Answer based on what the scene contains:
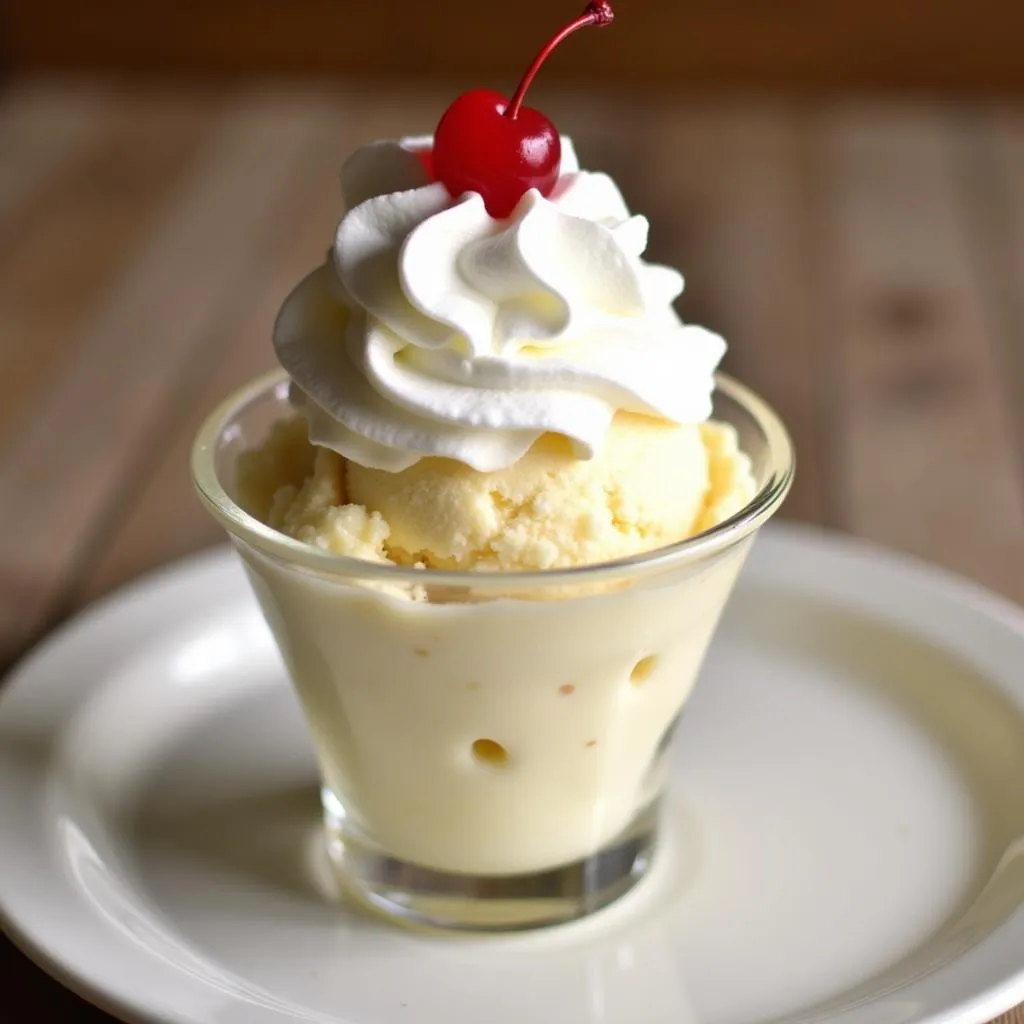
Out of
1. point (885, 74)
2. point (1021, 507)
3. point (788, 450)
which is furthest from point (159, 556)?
point (885, 74)

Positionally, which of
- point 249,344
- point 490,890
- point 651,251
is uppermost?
point 490,890

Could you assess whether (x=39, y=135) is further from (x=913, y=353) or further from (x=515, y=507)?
(x=515, y=507)

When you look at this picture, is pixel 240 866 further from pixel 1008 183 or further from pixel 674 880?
pixel 1008 183

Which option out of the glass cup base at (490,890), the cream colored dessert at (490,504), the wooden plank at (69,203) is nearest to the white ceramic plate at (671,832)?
the glass cup base at (490,890)

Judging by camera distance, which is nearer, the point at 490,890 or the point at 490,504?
the point at 490,504

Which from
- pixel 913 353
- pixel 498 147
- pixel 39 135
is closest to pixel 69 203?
pixel 39 135
